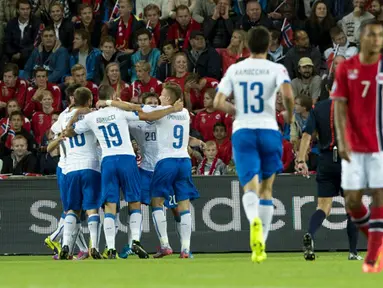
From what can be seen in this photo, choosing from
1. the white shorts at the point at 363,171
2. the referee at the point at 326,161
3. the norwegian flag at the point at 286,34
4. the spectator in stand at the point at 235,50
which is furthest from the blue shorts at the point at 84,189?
the norwegian flag at the point at 286,34

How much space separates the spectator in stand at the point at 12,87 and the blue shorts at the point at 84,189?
6540 mm

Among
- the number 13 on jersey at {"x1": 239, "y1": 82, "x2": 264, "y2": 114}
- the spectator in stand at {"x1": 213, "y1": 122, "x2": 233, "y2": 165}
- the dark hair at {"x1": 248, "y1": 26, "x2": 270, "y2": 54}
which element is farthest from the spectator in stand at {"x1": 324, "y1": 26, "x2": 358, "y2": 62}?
the number 13 on jersey at {"x1": 239, "y1": 82, "x2": 264, "y2": 114}

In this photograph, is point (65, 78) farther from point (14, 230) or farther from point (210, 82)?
point (14, 230)

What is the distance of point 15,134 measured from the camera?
2120 centimetres

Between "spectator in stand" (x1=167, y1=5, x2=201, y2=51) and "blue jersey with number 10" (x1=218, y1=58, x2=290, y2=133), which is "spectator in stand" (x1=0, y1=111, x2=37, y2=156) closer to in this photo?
"spectator in stand" (x1=167, y1=5, x2=201, y2=51)

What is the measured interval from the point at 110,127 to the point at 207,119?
497cm

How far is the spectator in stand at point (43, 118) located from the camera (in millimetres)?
21550

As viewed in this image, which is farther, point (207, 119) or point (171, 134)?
point (207, 119)

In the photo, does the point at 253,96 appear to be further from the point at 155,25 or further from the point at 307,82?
the point at 155,25

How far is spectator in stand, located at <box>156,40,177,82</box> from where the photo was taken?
22.5m

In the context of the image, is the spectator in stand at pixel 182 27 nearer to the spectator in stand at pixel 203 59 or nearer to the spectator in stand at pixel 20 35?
the spectator in stand at pixel 203 59

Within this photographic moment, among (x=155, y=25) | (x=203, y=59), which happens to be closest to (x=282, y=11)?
(x=203, y=59)

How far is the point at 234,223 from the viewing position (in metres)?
18.6

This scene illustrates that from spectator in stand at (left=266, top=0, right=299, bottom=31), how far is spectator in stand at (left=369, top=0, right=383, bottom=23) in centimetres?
156
